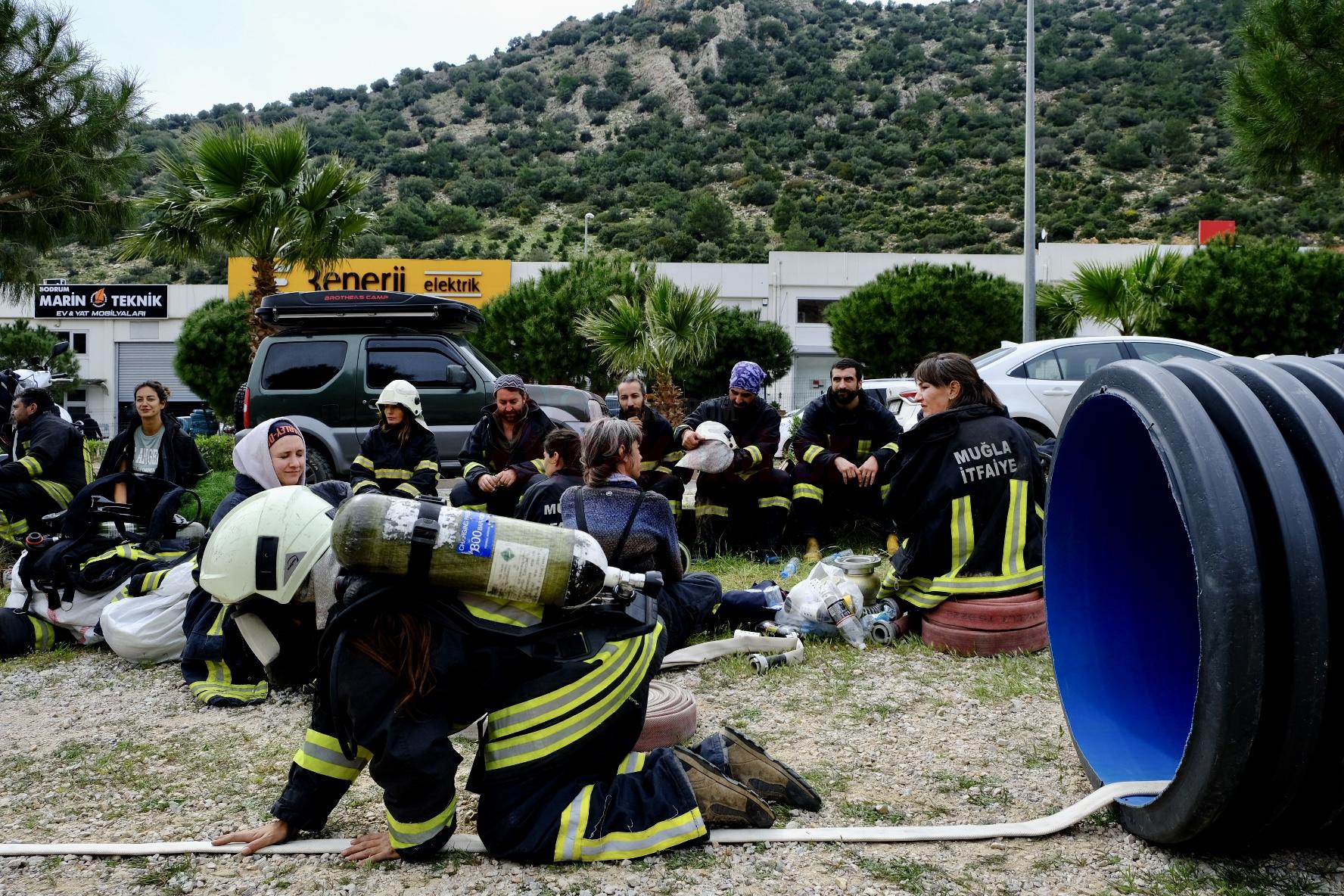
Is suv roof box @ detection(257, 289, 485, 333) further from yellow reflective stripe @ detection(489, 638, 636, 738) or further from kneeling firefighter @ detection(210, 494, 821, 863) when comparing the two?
yellow reflective stripe @ detection(489, 638, 636, 738)

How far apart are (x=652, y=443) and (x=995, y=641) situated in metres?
3.59

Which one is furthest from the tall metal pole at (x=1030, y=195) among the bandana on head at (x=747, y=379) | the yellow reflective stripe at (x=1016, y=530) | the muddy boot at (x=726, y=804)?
the muddy boot at (x=726, y=804)

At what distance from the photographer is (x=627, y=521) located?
4.51 metres

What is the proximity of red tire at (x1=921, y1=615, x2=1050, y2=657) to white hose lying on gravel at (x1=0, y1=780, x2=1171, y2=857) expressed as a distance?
6.97 ft

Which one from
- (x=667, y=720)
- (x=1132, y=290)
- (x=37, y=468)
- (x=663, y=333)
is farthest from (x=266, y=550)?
(x=1132, y=290)

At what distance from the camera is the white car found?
11.1 metres

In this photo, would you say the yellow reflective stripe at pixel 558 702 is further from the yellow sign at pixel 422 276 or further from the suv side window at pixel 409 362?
the yellow sign at pixel 422 276

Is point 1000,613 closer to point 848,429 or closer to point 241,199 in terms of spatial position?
point 848,429

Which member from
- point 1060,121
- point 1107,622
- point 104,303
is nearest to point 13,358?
point 104,303

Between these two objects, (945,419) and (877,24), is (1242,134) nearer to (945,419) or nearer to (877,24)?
(945,419)

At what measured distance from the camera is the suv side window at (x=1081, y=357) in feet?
36.9

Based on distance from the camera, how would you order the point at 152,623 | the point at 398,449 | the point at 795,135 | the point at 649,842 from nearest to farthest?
the point at 649,842
the point at 152,623
the point at 398,449
the point at 795,135

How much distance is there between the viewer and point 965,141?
75.1 metres

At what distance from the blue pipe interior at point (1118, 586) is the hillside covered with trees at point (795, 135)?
151 ft
